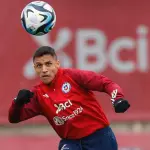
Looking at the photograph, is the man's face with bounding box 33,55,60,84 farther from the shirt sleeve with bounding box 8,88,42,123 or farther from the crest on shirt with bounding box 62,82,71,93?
the shirt sleeve with bounding box 8,88,42,123

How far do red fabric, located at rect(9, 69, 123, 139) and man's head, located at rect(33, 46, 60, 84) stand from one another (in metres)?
0.09

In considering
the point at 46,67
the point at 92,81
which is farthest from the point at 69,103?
the point at 46,67

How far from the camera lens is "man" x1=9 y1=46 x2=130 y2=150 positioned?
24.9 feet

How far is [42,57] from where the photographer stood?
24.9ft

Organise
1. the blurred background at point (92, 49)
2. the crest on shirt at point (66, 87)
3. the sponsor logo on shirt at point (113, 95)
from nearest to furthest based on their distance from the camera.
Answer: the sponsor logo on shirt at point (113, 95)
the crest on shirt at point (66, 87)
the blurred background at point (92, 49)

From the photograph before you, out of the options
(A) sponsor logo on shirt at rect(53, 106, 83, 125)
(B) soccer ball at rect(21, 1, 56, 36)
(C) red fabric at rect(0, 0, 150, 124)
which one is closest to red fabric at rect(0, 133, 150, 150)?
(C) red fabric at rect(0, 0, 150, 124)

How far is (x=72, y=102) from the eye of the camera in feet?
24.9

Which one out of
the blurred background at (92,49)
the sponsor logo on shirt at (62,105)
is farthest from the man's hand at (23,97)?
the blurred background at (92,49)

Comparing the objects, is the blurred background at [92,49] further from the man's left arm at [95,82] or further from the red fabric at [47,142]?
the man's left arm at [95,82]

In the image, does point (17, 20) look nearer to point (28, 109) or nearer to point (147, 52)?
point (147, 52)

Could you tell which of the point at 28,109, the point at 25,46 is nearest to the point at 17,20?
the point at 25,46

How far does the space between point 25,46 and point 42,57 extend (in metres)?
4.06

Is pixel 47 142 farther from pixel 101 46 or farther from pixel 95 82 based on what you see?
pixel 95 82

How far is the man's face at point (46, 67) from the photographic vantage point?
24.9 feet
